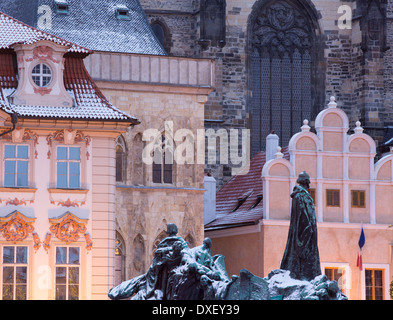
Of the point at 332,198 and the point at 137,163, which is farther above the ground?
the point at 137,163

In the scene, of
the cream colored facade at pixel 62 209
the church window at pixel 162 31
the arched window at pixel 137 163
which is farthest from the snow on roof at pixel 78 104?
the church window at pixel 162 31

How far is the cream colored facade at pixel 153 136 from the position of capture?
4741cm

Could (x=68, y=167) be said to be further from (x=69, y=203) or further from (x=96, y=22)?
(x=96, y=22)

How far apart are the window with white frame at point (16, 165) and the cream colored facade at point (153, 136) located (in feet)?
15.5

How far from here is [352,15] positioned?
6297 cm

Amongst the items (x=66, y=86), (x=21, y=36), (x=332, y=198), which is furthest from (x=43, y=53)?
(x=332, y=198)

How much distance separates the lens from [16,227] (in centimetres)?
4269

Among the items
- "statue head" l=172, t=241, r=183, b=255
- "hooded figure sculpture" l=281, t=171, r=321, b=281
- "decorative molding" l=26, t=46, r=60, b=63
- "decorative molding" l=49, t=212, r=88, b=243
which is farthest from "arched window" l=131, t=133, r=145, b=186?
"hooded figure sculpture" l=281, t=171, r=321, b=281

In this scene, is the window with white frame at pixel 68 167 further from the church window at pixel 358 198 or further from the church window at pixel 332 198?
the church window at pixel 358 198

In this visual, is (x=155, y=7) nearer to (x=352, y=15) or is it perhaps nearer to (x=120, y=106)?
(x=352, y=15)

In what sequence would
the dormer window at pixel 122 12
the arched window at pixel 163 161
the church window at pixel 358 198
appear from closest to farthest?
the arched window at pixel 163 161
the dormer window at pixel 122 12
the church window at pixel 358 198

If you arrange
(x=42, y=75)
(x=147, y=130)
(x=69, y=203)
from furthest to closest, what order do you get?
(x=147, y=130) → (x=42, y=75) → (x=69, y=203)

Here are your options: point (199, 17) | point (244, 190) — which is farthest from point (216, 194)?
point (199, 17)

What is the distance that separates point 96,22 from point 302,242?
21.2 m
